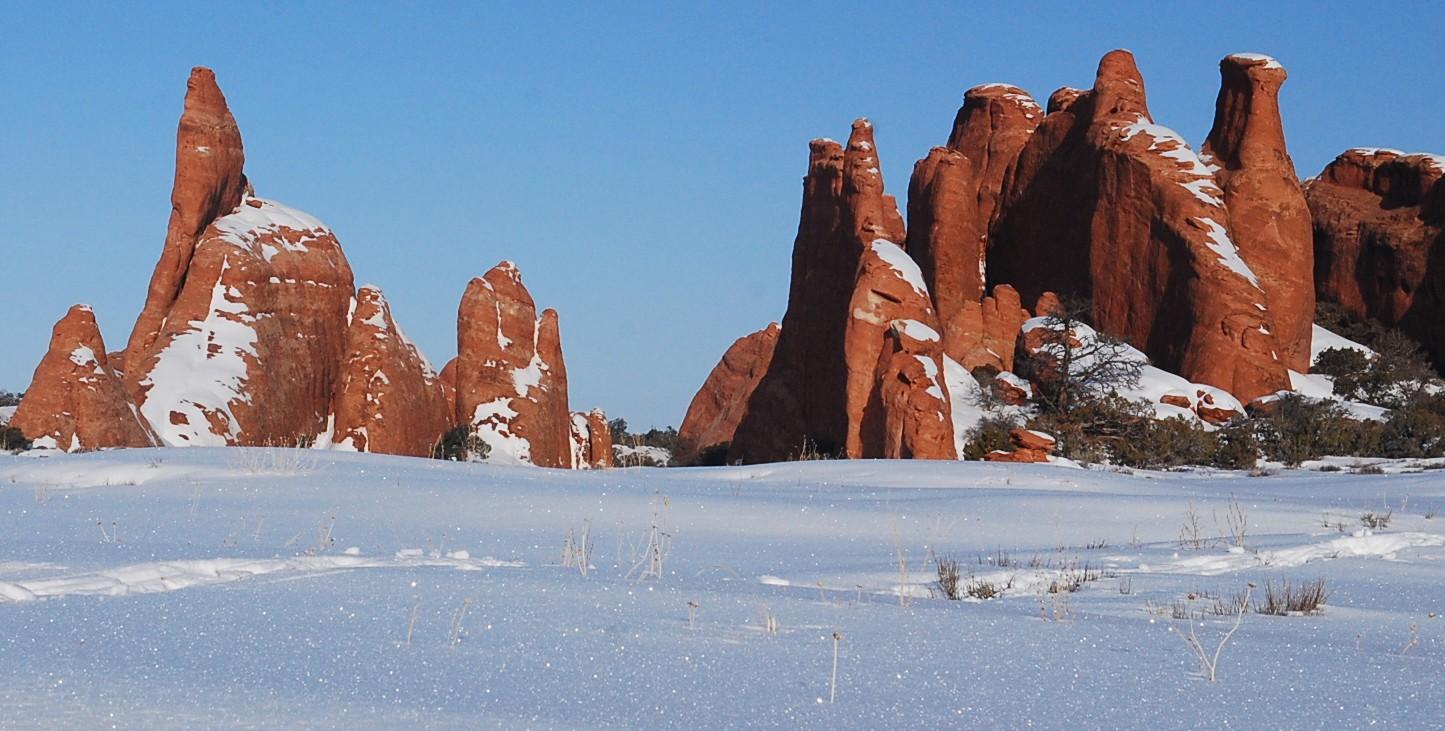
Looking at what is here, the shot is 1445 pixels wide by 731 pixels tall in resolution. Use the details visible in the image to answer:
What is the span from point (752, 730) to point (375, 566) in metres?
2.76

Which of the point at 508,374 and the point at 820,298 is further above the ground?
the point at 820,298

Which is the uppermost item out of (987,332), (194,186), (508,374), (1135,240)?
(1135,240)

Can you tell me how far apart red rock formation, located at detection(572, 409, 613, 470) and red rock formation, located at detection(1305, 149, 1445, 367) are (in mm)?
26297

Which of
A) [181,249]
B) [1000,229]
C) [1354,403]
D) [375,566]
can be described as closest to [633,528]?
[375,566]

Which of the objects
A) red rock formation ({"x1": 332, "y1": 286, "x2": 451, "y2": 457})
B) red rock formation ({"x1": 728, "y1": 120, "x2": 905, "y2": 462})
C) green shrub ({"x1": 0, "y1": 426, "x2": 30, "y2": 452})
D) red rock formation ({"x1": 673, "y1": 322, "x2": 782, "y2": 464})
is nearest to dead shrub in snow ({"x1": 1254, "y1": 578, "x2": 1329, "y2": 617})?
green shrub ({"x1": 0, "y1": 426, "x2": 30, "y2": 452})

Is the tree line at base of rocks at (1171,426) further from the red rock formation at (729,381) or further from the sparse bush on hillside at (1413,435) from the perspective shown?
the red rock formation at (729,381)

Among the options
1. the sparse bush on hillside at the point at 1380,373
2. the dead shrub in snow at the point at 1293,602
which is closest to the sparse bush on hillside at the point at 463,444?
the sparse bush on hillside at the point at 1380,373

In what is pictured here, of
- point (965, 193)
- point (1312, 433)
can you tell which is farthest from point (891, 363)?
point (965, 193)

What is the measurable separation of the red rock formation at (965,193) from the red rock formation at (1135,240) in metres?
1.23

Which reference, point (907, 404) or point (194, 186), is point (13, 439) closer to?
point (194, 186)

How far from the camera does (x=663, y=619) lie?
13.7ft

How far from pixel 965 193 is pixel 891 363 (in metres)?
15.1

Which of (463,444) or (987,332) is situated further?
(987,332)

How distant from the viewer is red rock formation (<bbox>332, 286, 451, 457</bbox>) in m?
33.5
